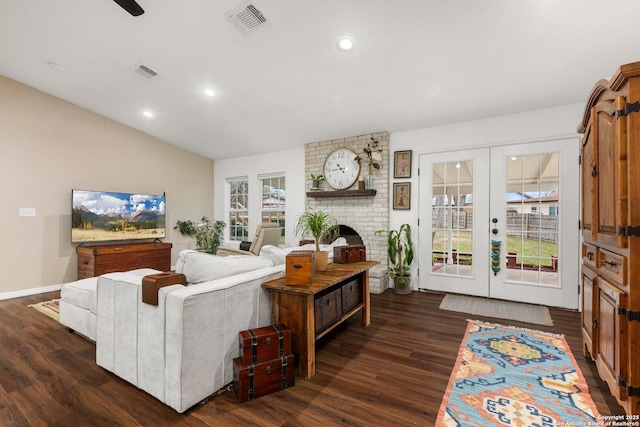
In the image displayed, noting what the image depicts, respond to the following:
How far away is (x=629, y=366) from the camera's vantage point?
141 cm

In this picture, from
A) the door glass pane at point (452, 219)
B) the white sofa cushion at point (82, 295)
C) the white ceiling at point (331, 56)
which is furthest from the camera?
the door glass pane at point (452, 219)

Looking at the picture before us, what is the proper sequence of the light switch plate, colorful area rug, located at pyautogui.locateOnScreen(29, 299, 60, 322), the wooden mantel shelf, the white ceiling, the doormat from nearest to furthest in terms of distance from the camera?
the white ceiling < the doormat < colorful area rug, located at pyautogui.locateOnScreen(29, 299, 60, 322) < the light switch plate < the wooden mantel shelf

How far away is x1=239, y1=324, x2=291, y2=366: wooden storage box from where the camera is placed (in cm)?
178

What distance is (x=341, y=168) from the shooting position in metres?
4.91

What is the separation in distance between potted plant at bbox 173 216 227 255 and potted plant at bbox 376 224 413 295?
363 centimetres

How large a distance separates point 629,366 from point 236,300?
7.14 ft

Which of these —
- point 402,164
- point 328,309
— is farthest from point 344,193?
point 328,309

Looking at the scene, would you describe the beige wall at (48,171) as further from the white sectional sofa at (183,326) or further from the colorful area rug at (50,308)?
the white sectional sofa at (183,326)

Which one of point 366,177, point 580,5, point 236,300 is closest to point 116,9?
point 236,300

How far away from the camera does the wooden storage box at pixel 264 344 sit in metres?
1.78

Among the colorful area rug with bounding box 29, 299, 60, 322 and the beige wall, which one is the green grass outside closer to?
the colorful area rug with bounding box 29, 299, 60, 322

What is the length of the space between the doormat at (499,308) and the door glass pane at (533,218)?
363 mm

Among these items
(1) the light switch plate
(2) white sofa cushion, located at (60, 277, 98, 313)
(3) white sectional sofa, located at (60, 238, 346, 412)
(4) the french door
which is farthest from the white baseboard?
(4) the french door

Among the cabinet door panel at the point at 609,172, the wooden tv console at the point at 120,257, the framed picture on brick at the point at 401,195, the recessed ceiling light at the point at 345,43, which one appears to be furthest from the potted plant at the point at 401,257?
the wooden tv console at the point at 120,257
